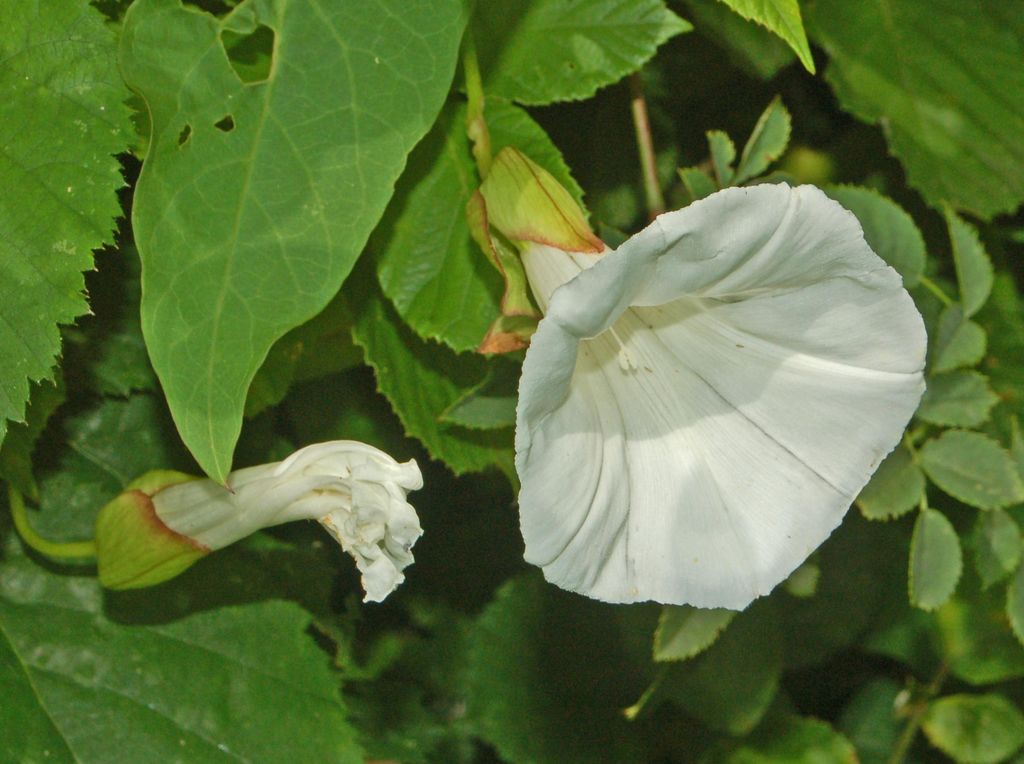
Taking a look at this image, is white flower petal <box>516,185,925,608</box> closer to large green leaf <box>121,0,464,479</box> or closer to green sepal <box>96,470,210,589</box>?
large green leaf <box>121,0,464,479</box>

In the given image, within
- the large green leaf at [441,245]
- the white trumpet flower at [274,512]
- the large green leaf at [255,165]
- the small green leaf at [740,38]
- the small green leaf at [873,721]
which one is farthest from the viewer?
the small green leaf at [873,721]

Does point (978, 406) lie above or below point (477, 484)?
above

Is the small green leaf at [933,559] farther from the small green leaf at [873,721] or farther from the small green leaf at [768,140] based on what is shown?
the small green leaf at [873,721]

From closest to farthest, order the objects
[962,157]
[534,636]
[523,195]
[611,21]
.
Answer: [523,195] < [611,21] < [962,157] < [534,636]

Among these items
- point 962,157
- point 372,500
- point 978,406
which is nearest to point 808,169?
point 962,157

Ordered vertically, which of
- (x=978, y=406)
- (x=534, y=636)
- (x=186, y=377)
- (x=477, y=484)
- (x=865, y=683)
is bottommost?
(x=865, y=683)

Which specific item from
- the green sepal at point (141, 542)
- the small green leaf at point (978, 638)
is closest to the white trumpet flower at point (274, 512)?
the green sepal at point (141, 542)

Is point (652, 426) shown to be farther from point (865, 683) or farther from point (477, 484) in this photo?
point (865, 683)
